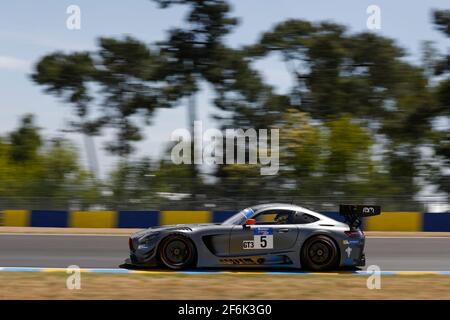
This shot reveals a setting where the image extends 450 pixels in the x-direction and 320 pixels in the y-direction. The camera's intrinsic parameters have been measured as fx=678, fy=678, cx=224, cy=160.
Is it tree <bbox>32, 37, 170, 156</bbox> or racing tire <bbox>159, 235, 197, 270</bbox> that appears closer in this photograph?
racing tire <bbox>159, 235, 197, 270</bbox>

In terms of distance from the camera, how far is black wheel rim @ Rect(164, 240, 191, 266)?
10469 millimetres

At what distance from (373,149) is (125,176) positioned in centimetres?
1225

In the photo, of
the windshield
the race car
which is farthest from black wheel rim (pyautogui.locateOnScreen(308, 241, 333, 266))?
the windshield

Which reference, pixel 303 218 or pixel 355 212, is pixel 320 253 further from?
pixel 355 212

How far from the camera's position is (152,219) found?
21.7 m

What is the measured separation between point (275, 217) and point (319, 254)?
896 millimetres

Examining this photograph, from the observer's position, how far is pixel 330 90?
38.6 metres

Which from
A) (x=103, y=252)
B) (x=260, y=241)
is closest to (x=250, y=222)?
(x=260, y=241)

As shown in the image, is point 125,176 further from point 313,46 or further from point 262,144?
point 313,46

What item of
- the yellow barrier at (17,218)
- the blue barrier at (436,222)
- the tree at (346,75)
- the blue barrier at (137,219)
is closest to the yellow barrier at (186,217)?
the blue barrier at (137,219)

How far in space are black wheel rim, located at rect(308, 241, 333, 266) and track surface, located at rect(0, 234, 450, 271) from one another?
4.99 ft

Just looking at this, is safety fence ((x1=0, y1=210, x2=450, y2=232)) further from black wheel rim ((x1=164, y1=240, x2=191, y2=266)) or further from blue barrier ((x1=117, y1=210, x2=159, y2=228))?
black wheel rim ((x1=164, y1=240, x2=191, y2=266))
